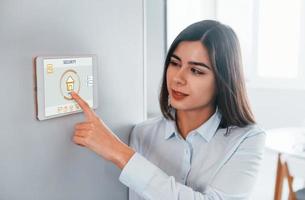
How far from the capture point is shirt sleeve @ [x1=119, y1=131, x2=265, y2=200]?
775mm

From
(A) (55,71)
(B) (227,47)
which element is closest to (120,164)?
(A) (55,71)

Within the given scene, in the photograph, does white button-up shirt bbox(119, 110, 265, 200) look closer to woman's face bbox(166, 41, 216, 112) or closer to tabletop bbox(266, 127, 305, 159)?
woman's face bbox(166, 41, 216, 112)

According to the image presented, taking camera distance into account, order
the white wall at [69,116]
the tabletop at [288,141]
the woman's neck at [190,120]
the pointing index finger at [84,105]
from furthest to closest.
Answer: the tabletop at [288,141]
the woman's neck at [190,120]
the pointing index finger at [84,105]
the white wall at [69,116]

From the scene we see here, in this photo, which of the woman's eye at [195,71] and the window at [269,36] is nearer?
the woman's eye at [195,71]

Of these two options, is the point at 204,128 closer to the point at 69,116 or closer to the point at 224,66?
the point at 224,66

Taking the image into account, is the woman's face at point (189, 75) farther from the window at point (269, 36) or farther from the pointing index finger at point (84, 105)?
the window at point (269, 36)

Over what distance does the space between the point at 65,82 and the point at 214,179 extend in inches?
17.9

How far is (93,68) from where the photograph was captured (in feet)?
2.38

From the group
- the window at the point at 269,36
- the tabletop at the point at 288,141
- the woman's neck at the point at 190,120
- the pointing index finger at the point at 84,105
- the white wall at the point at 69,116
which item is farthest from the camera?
the window at the point at 269,36

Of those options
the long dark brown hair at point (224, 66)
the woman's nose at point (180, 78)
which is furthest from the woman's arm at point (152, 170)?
the woman's nose at point (180, 78)

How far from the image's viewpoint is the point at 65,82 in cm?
66

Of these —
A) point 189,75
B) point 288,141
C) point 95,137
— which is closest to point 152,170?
point 95,137

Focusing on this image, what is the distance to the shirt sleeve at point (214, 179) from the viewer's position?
0.77 metres

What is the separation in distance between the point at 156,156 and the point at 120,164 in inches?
8.8
